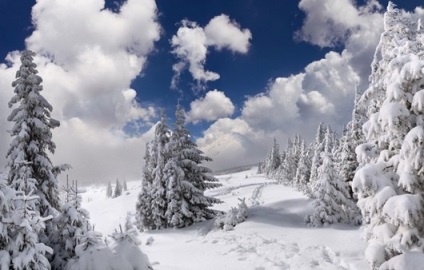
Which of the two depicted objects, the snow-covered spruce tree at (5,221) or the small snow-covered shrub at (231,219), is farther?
the small snow-covered shrub at (231,219)

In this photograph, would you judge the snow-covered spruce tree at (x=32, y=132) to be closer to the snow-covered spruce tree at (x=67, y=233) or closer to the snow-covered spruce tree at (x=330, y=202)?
the snow-covered spruce tree at (x=67, y=233)

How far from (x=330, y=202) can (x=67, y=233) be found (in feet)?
65.2

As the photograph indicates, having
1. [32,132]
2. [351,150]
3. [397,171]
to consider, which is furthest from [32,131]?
[351,150]

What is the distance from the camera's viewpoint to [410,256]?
1002cm

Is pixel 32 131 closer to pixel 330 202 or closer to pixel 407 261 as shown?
pixel 407 261

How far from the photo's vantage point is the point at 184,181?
31.4m

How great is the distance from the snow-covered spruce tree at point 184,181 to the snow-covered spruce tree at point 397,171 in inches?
813

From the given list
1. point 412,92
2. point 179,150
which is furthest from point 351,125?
point 412,92

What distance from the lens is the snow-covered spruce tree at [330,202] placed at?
24.9 metres

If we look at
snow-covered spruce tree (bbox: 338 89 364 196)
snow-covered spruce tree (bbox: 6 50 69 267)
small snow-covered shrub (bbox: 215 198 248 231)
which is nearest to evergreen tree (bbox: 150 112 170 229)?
small snow-covered shrub (bbox: 215 198 248 231)

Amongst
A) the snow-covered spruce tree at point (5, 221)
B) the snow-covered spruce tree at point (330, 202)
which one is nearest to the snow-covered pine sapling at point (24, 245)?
the snow-covered spruce tree at point (5, 221)

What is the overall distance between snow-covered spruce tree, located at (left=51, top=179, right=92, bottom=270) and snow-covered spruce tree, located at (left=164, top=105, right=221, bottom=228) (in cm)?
2007

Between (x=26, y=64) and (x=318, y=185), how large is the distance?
21.0 meters

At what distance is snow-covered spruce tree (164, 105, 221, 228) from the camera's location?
31062 millimetres
